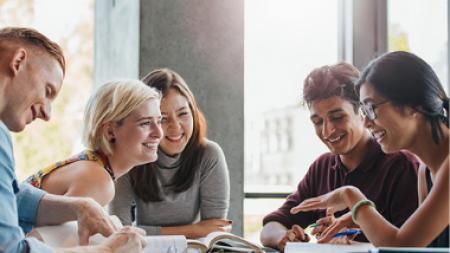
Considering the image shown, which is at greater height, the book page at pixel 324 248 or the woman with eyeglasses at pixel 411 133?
the woman with eyeglasses at pixel 411 133

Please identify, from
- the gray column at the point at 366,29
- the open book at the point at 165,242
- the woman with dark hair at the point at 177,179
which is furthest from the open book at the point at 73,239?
the gray column at the point at 366,29

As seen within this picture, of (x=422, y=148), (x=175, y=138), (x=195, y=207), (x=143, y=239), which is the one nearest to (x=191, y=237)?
(x=195, y=207)

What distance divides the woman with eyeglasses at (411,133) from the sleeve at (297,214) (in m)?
0.51

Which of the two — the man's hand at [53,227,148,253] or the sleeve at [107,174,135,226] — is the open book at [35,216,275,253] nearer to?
the man's hand at [53,227,148,253]

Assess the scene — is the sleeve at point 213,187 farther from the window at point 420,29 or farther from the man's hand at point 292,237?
the window at point 420,29

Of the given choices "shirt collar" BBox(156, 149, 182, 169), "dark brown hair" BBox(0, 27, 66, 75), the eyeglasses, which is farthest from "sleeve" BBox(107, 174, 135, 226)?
the eyeglasses

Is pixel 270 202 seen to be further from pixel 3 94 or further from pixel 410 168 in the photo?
pixel 3 94

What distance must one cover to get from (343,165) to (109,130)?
1147 millimetres

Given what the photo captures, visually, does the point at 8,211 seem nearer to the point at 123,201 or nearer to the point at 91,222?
the point at 91,222

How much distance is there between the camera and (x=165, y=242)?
56.3 inches

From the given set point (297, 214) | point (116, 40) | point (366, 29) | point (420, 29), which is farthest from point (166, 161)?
point (420, 29)

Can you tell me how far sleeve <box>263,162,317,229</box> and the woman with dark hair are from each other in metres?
0.30

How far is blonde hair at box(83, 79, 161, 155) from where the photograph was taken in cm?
179

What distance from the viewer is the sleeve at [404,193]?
159 centimetres
